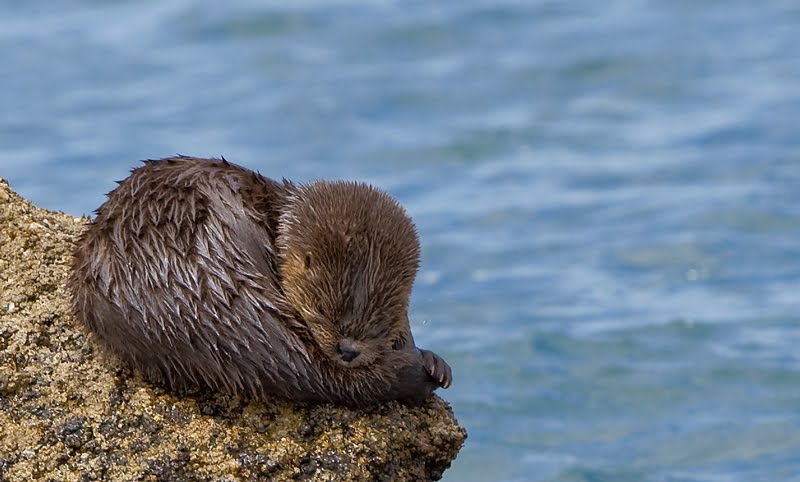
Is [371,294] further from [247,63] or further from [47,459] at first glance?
[247,63]

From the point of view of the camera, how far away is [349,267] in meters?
4.00

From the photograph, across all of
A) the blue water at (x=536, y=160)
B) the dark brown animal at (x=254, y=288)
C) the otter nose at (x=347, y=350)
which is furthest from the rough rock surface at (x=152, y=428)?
the blue water at (x=536, y=160)

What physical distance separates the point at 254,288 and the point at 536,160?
7049 millimetres

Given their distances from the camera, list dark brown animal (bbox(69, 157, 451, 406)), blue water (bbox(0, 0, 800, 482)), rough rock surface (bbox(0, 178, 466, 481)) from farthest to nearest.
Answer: blue water (bbox(0, 0, 800, 482)) < dark brown animal (bbox(69, 157, 451, 406)) < rough rock surface (bbox(0, 178, 466, 481))

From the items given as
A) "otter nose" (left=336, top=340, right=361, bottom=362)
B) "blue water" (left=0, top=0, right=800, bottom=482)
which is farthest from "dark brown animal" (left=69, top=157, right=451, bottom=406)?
"blue water" (left=0, top=0, right=800, bottom=482)

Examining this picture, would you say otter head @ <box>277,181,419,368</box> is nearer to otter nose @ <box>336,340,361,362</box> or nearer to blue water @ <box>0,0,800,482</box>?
otter nose @ <box>336,340,361,362</box>

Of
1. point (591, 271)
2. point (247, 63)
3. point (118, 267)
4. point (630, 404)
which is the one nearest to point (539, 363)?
point (630, 404)

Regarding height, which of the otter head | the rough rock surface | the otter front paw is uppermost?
the otter head

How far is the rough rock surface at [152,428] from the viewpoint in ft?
12.3

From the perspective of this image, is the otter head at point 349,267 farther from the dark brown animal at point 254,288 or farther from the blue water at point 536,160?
the blue water at point 536,160

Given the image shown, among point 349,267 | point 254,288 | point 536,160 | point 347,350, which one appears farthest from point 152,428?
point 536,160

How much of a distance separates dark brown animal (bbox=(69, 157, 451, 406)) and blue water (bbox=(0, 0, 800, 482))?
3.22 m

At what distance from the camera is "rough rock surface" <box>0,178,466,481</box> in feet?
12.3

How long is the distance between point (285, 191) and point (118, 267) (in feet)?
2.41
